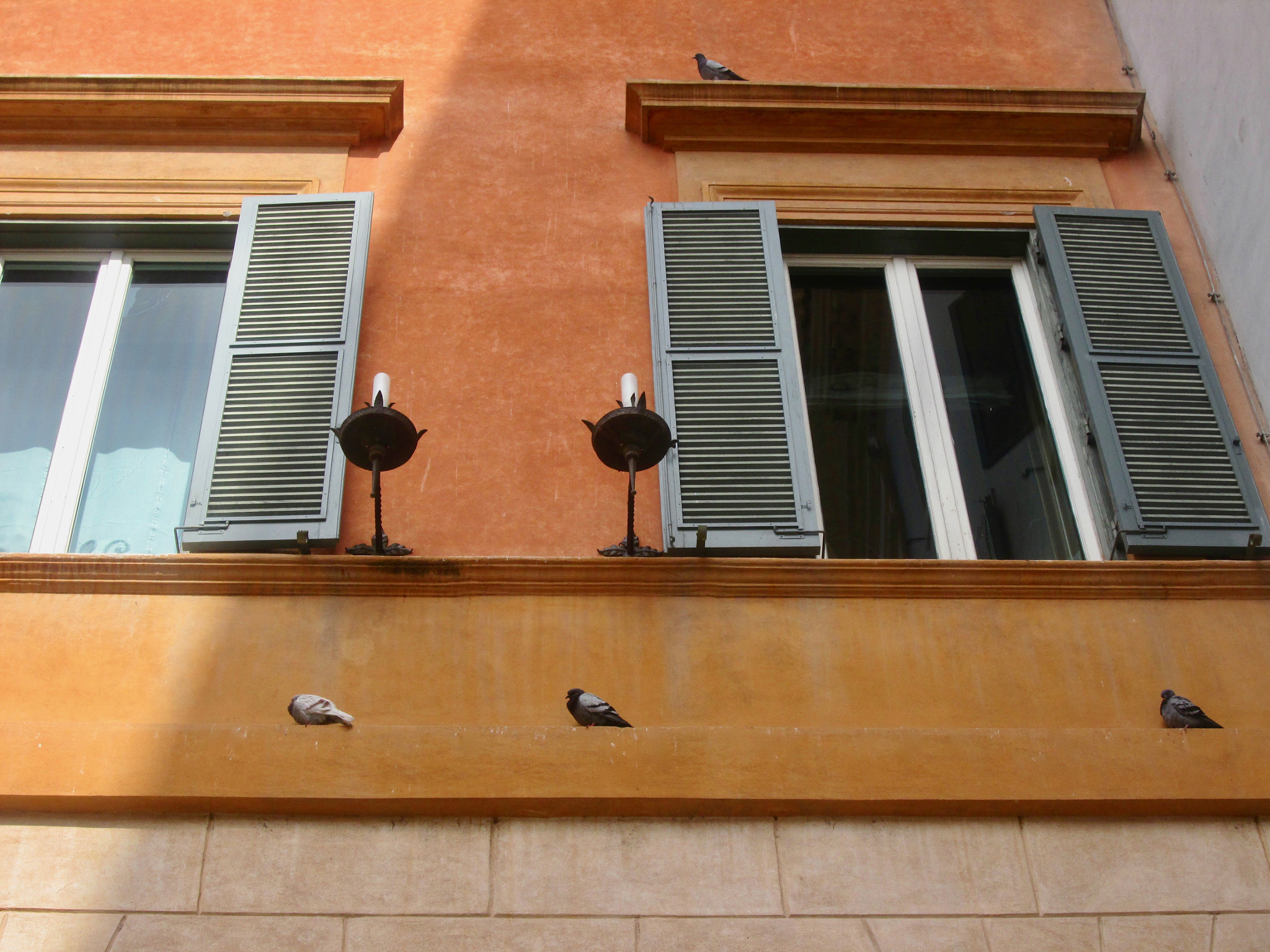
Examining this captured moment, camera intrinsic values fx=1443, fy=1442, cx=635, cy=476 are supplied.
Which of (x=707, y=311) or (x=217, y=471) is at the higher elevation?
(x=707, y=311)

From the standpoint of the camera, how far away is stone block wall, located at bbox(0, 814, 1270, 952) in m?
3.73

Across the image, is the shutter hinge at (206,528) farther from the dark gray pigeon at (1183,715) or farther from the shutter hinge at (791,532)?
the dark gray pigeon at (1183,715)

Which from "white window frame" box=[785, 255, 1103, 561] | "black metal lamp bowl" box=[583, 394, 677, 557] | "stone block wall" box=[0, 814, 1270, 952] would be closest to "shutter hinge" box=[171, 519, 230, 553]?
"stone block wall" box=[0, 814, 1270, 952]

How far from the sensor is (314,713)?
4125 millimetres

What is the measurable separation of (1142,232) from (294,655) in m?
A: 3.87

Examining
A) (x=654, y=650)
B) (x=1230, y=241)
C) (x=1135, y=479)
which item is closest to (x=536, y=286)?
(x=654, y=650)

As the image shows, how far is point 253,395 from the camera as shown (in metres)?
5.30

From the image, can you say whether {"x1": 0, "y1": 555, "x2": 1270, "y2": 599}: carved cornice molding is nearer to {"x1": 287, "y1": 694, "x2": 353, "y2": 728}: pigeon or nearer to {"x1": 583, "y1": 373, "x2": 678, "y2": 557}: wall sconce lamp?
{"x1": 583, "y1": 373, "x2": 678, "y2": 557}: wall sconce lamp

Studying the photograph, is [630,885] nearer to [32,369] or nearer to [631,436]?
[631,436]

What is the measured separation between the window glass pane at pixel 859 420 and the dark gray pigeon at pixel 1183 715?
1.06 m

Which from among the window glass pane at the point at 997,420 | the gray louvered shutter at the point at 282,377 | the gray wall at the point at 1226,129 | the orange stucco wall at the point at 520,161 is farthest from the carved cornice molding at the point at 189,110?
the gray wall at the point at 1226,129

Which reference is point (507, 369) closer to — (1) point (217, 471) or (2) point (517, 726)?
(1) point (217, 471)

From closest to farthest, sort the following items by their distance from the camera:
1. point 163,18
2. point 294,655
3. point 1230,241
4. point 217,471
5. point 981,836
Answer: point 981,836 → point 294,655 → point 217,471 → point 1230,241 → point 163,18

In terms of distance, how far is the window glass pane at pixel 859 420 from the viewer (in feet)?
17.1
